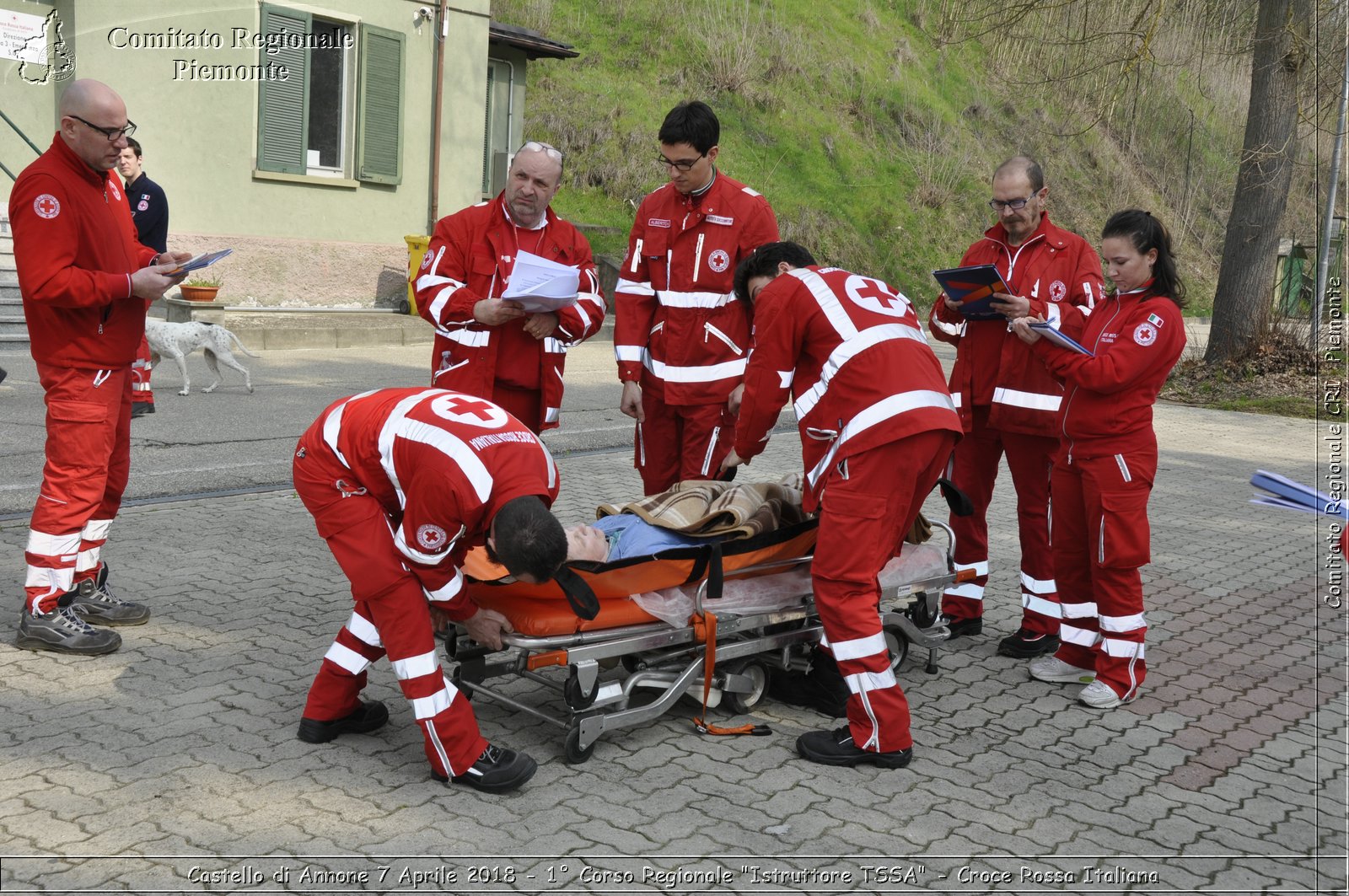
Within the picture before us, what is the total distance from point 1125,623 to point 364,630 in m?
2.95

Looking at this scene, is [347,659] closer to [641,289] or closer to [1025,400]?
[641,289]

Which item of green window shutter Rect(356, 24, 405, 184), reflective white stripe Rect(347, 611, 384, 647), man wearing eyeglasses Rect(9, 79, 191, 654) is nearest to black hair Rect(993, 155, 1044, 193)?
reflective white stripe Rect(347, 611, 384, 647)

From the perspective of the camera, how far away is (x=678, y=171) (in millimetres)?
5539

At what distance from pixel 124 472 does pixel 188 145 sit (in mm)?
10642

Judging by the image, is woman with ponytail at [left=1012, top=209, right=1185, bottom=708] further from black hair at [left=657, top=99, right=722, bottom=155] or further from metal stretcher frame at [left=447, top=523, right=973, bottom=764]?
black hair at [left=657, top=99, right=722, bottom=155]

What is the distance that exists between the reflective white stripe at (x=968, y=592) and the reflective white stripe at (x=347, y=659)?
2.88 metres

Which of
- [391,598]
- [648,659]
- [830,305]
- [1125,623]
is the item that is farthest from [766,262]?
[1125,623]

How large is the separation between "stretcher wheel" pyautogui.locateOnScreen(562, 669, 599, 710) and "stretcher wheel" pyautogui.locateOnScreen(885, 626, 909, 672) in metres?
1.53

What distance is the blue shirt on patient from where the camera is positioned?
14.1 ft

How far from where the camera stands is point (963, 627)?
225 inches

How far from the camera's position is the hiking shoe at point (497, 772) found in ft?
12.2

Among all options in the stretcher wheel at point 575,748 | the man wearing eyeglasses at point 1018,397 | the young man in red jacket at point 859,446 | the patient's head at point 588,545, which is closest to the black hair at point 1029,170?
the man wearing eyeglasses at point 1018,397

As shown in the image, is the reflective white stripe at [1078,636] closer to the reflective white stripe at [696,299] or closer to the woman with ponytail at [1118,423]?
the woman with ponytail at [1118,423]

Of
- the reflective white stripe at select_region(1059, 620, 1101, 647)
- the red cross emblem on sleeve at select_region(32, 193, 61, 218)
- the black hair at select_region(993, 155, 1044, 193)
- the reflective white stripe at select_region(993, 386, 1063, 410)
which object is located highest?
the black hair at select_region(993, 155, 1044, 193)
